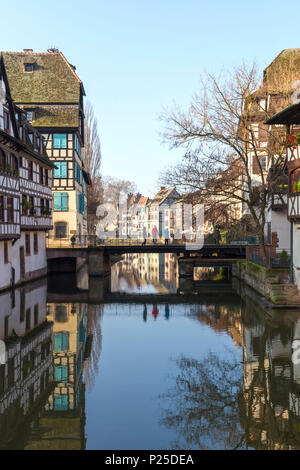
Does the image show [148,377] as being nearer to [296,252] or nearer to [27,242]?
[296,252]

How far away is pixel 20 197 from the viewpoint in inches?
1161

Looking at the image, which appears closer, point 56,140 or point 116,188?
point 56,140

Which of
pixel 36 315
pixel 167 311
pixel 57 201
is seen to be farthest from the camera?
pixel 57 201

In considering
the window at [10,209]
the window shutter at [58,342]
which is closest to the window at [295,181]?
the window shutter at [58,342]

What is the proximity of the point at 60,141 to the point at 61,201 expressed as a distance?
520 centimetres

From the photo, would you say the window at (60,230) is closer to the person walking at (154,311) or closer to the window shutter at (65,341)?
the person walking at (154,311)

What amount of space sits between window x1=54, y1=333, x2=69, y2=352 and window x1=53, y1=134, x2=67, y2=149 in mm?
27677

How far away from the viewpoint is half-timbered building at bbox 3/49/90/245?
42.5 meters

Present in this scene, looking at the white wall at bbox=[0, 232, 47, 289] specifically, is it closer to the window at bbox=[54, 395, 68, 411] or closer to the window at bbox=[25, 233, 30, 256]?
the window at bbox=[25, 233, 30, 256]

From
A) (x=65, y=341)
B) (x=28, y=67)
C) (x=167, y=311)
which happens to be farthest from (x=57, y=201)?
(x=65, y=341)

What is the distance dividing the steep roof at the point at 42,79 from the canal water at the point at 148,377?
2483cm

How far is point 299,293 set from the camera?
69.1ft
